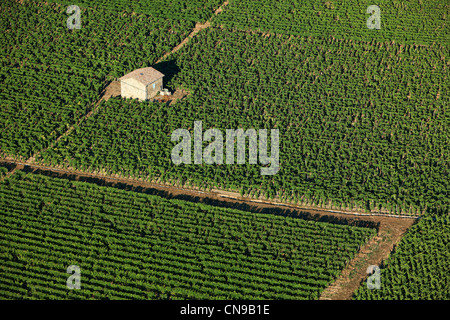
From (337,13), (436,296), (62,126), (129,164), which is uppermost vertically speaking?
(337,13)

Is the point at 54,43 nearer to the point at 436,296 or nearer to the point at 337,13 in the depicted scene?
the point at 337,13

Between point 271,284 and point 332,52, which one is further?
point 332,52

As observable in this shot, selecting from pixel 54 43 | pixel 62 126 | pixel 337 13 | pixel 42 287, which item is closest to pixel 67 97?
pixel 62 126

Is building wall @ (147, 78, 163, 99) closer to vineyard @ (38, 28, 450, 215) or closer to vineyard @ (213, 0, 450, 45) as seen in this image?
vineyard @ (38, 28, 450, 215)

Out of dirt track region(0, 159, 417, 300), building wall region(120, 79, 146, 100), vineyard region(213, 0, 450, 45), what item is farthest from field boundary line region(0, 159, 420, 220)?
vineyard region(213, 0, 450, 45)

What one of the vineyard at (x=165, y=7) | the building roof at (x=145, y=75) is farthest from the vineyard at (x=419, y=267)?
the vineyard at (x=165, y=7)

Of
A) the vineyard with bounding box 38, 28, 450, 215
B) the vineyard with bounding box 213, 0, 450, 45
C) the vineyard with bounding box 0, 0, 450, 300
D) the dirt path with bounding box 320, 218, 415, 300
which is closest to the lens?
the dirt path with bounding box 320, 218, 415, 300
